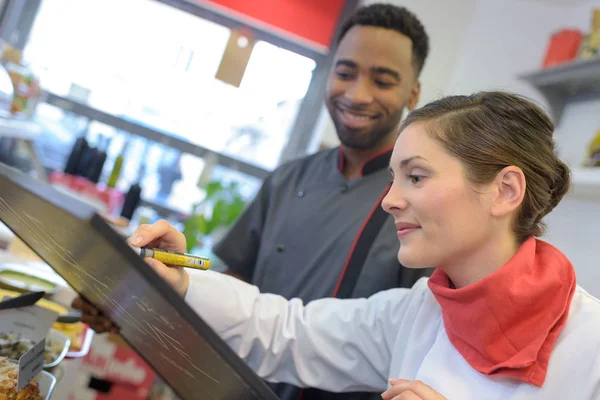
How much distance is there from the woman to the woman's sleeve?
0.05m

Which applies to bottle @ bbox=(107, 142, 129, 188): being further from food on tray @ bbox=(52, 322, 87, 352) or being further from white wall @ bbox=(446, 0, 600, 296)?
food on tray @ bbox=(52, 322, 87, 352)

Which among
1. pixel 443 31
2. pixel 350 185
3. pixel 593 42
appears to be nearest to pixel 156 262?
pixel 350 185

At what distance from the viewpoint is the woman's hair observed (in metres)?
0.91

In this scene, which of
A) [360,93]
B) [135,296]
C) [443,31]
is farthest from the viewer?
[443,31]

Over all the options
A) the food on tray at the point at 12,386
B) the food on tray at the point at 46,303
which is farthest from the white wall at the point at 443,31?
the food on tray at the point at 12,386

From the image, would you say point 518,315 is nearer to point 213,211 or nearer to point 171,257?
point 171,257

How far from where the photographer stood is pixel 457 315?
3.01ft

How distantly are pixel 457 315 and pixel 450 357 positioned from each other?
0.08 meters

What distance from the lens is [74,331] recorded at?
124 cm

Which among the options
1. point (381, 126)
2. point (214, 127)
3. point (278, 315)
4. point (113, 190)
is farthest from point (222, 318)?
point (214, 127)

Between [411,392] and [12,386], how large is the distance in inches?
22.8

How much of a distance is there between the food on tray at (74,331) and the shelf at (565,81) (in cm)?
194

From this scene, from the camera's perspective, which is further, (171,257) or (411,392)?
(171,257)

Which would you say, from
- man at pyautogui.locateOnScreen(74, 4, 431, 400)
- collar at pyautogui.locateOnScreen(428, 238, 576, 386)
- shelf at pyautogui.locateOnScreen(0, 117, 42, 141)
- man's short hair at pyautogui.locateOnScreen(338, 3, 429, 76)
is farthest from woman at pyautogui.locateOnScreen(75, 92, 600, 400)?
shelf at pyautogui.locateOnScreen(0, 117, 42, 141)
